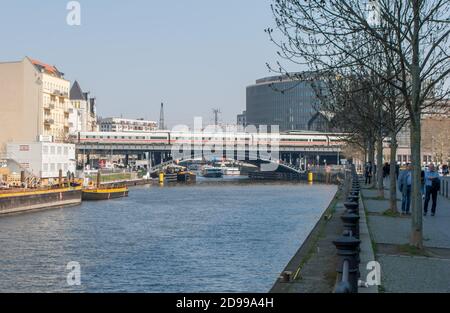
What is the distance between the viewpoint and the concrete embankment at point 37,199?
55.0 metres

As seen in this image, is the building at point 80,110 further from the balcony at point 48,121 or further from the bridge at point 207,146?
the balcony at point 48,121

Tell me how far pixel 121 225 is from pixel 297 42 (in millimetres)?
27135

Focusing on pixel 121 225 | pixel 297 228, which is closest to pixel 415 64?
pixel 297 228

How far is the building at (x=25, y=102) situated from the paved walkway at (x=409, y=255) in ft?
259

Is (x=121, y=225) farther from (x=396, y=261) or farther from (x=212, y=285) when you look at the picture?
(x=396, y=261)

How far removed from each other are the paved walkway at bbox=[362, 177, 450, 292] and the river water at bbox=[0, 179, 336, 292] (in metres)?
3.85

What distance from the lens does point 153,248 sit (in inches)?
1232

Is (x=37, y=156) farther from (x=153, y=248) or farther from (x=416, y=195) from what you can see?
(x=416, y=195)

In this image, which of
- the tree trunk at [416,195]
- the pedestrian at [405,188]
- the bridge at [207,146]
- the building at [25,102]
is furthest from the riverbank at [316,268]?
the bridge at [207,146]

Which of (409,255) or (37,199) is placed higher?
(409,255)

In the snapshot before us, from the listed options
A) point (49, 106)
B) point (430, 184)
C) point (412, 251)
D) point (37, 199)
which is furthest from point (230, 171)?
point (412, 251)

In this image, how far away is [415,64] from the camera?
1717 centimetres

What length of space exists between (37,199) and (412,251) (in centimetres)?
4797

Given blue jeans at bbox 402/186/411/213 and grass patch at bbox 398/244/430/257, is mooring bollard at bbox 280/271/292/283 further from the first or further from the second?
blue jeans at bbox 402/186/411/213
